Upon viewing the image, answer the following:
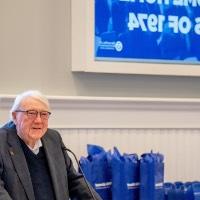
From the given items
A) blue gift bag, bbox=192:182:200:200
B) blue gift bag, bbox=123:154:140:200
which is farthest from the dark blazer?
blue gift bag, bbox=192:182:200:200

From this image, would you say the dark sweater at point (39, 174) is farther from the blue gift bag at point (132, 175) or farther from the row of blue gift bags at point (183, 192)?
the row of blue gift bags at point (183, 192)

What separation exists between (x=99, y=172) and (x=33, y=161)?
60cm

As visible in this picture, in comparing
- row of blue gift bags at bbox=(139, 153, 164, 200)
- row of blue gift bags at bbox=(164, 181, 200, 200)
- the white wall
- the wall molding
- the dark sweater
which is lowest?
row of blue gift bags at bbox=(164, 181, 200, 200)

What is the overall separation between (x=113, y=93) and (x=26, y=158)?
3.64 ft

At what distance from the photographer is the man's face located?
2.16 metres

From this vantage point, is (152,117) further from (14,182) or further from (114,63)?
(14,182)

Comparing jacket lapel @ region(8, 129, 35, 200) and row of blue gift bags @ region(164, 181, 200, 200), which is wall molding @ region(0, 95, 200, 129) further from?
jacket lapel @ region(8, 129, 35, 200)

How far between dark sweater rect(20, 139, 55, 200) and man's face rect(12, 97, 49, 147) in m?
0.07

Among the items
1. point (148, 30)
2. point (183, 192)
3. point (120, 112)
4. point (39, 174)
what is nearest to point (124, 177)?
point (183, 192)

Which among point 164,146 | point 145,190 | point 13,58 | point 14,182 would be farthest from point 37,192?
point 164,146

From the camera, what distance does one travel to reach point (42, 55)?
9.84 ft

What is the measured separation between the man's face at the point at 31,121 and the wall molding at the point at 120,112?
68 centimetres

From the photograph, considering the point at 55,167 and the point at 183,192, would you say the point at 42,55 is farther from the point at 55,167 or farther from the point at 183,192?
the point at 183,192

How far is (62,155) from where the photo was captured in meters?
2.30
